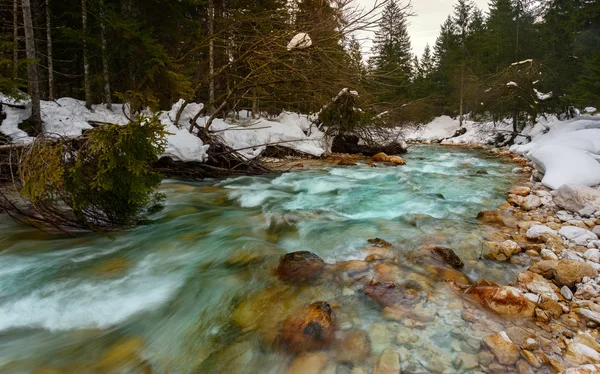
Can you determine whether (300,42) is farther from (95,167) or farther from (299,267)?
(299,267)

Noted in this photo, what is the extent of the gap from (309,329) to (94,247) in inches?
122

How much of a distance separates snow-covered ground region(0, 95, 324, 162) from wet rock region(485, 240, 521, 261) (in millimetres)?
5282

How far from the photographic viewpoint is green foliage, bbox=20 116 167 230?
3.19m

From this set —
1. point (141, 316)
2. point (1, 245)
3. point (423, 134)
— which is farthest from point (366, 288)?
point (423, 134)

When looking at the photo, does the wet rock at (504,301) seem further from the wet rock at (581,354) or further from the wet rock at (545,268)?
the wet rock at (545,268)

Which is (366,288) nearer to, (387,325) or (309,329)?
(387,325)

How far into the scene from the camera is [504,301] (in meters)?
2.54

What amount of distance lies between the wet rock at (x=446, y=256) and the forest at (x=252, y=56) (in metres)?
3.97

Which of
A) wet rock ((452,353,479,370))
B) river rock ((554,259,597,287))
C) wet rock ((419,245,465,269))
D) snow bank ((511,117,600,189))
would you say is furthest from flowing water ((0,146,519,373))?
snow bank ((511,117,600,189))

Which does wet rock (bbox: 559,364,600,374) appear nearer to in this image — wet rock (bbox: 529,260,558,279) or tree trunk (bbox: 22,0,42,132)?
wet rock (bbox: 529,260,558,279)

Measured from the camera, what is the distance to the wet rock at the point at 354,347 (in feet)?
6.91

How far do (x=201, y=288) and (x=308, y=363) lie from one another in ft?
5.07

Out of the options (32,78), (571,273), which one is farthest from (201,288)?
(32,78)

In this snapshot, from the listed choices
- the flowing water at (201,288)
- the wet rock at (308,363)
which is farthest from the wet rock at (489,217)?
the wet rock at (308,363)
